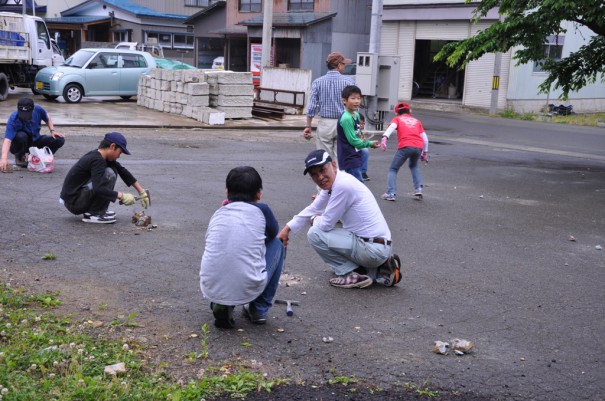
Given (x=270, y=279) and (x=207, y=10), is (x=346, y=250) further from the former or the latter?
(x=207, y=10)

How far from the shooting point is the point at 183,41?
50719 mm

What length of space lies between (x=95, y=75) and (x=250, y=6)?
19300mm

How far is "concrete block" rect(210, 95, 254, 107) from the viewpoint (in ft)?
67.4

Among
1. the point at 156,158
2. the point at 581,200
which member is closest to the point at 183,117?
the point at 156,158

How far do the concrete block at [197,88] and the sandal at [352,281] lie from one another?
47.4ft

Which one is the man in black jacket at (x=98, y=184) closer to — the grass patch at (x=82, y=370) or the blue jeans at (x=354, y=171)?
the blue jeans at (x=354, y=171)

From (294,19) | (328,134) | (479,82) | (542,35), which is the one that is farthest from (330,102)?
(294,19)

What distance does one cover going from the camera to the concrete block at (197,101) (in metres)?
20.2

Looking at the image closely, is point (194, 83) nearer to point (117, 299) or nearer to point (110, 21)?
point (117, 299)

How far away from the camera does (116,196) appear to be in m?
7.77

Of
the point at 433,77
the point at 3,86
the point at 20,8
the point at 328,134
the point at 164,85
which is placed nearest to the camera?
the point at 328,134

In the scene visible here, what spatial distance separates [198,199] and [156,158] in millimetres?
3831

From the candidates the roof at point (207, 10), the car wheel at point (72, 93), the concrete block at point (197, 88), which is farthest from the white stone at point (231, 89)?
the roof at point (207, 10)

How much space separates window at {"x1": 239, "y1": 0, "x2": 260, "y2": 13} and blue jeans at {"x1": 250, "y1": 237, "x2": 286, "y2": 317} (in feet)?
121
